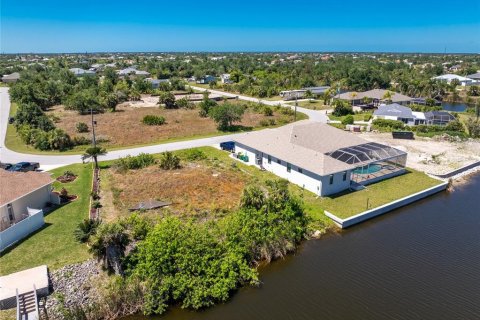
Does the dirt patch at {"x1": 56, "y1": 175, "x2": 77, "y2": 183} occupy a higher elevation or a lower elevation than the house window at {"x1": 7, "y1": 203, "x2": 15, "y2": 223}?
lower

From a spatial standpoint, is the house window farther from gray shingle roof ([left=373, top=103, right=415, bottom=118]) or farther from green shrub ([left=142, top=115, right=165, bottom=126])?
gray shingle roof ([left=373, top=103, right=415, bottom=118])

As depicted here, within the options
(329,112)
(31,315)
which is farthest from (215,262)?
(329,112)

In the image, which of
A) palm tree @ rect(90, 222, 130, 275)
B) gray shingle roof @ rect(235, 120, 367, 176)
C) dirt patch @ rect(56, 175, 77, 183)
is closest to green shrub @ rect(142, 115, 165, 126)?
gray shingle roof @ rect(235, 120, 367, 176)

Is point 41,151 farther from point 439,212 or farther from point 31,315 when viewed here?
point 439,212

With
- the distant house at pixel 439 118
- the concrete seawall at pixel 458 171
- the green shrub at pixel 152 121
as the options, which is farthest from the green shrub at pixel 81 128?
the distant house at pixel 439 118

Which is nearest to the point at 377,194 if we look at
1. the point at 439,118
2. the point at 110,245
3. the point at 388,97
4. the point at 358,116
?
the point at 110,245

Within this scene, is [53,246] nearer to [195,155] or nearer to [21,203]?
[21,203]

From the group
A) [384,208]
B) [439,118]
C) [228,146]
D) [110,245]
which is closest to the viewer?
[110,245]
